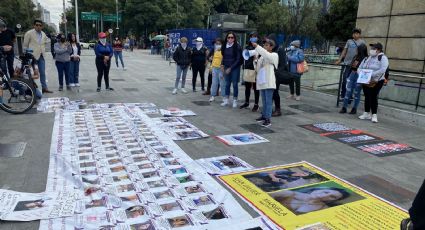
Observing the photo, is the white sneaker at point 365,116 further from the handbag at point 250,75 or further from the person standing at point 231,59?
the person standing at point 231,59

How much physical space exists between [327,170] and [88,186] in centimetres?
292

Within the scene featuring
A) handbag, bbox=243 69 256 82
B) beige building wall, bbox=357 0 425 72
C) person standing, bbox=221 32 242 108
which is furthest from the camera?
beige building wall, bbox=357 0 425 72

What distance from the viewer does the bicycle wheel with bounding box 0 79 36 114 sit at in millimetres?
6961

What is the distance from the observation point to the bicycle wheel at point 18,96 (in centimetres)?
696

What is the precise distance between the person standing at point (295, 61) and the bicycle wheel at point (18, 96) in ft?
21.1

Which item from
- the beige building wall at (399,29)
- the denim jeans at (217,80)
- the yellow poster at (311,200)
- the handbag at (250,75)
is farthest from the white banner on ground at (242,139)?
the beige building wall at (399,29)

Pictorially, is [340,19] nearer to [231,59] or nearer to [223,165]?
[231,59]

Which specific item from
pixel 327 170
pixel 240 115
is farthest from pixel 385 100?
pixel 327 170

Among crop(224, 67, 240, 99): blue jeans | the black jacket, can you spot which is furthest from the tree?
crop(224, 67, 240, 99): blue jeans

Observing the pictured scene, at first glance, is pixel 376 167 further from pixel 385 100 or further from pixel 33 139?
pixel 33 139

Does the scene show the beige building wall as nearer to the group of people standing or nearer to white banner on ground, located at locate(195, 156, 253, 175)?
the group of people standing

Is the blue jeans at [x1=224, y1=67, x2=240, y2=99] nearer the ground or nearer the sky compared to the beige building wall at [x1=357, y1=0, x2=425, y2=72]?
nearer the ground

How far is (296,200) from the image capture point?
3.57 metres

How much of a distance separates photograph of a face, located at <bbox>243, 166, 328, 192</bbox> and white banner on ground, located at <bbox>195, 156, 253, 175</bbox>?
26cm
